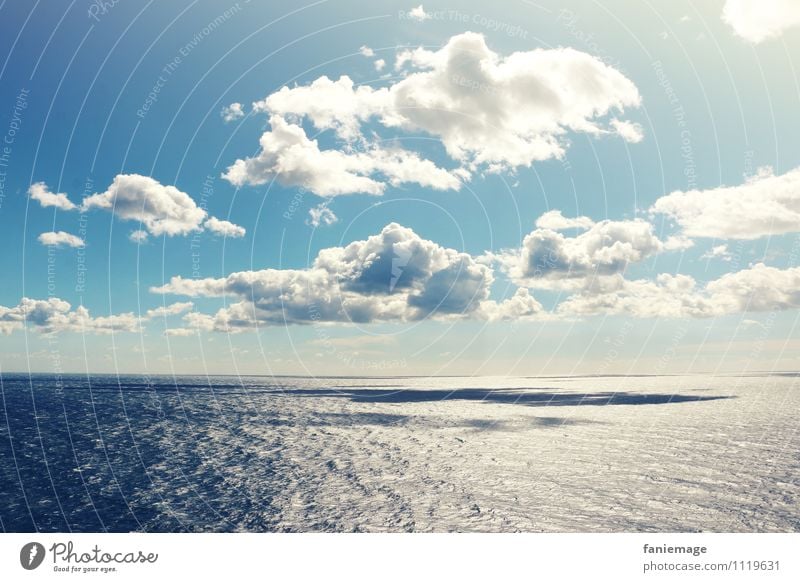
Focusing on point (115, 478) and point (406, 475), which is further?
point (406, 475)

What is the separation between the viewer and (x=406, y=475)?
5403 centimetres

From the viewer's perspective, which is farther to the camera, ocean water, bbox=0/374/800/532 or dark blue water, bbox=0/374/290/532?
dark blue water, bbox=0/374/290/532

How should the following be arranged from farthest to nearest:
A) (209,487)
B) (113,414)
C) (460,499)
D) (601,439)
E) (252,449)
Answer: (113,414) < (601,439) < (252,449) < (209,487) < (460,499)

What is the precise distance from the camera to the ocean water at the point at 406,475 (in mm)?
40156

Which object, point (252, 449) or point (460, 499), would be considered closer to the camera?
point (460, 499)

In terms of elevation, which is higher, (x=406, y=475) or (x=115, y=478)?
(x=115, y=478)

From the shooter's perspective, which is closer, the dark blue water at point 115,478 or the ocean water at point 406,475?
the ocean water at point 406,475

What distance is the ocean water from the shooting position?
40.2m
